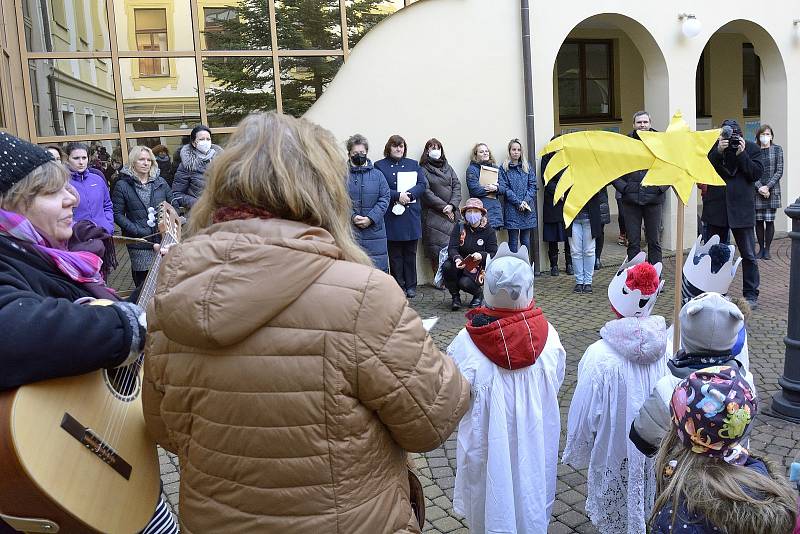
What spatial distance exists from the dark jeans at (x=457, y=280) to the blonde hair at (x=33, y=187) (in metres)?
5.93

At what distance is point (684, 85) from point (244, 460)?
10916 millimetres

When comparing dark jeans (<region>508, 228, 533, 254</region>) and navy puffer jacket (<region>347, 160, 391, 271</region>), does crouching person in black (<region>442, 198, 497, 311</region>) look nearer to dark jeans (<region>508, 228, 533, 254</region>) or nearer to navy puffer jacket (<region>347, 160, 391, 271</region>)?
navy puffer jacket (<region>347, 160, 391, 271</region>)

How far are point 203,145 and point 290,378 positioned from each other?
19.3 feet

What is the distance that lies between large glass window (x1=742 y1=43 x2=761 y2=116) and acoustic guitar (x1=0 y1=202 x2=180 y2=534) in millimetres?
15881

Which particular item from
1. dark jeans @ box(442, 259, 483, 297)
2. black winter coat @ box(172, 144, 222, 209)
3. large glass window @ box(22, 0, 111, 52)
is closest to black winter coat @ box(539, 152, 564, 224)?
dark jeans @ box(442, 259, 483, 297)

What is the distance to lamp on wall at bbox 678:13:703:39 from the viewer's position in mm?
10391

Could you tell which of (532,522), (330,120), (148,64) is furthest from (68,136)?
(532,522)

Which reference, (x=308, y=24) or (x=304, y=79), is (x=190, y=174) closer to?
(x=304, y=79)

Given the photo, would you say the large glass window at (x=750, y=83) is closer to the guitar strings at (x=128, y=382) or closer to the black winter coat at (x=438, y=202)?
the black winter coat at (x=438, y=202)

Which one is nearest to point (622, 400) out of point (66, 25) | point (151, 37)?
point (151, 37)

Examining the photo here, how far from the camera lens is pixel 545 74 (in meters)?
9.85

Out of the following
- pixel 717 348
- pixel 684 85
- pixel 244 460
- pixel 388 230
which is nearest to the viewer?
pixel 244 460

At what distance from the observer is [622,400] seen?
10.7 ft

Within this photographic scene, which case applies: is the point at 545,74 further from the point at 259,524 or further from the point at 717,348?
the point at 259,524
